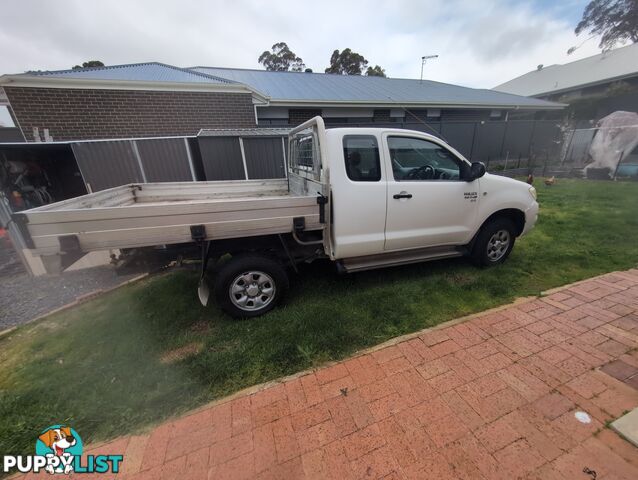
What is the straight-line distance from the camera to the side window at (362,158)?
290 cm

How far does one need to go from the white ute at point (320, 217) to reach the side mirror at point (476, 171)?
12 mm

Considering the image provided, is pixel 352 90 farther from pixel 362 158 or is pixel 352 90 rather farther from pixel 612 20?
pixel 612 20

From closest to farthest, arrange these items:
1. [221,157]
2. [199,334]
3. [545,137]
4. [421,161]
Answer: [199,334]
[421,161]
[221,157]
[545,137]

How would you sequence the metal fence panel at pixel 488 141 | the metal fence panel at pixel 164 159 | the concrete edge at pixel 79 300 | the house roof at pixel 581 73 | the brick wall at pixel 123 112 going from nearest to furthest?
the concrete edge at pixel 79 300
the metal fence panel at pixel 164 159
the brick wall at pixel 123 112
the metal fence panel at pixel 488 141
the house roof at pixel 581 73

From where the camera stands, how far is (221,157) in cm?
651

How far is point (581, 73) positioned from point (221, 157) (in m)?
31.4

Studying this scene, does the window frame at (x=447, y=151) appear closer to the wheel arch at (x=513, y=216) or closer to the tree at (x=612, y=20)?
the wheel arch at (x=513, y=216)

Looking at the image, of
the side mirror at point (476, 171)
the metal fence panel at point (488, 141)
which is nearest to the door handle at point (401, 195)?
the side mirror at point (476, 171)

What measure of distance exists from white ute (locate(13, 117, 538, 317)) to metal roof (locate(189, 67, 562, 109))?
7616 mm

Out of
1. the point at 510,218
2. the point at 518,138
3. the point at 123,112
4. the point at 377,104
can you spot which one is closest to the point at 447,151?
the point at 510,218

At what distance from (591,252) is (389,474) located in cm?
484

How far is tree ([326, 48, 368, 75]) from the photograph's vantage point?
2955 centimetres

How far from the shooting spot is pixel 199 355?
8.06ft

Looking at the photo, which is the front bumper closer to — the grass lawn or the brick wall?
the grass lawn
